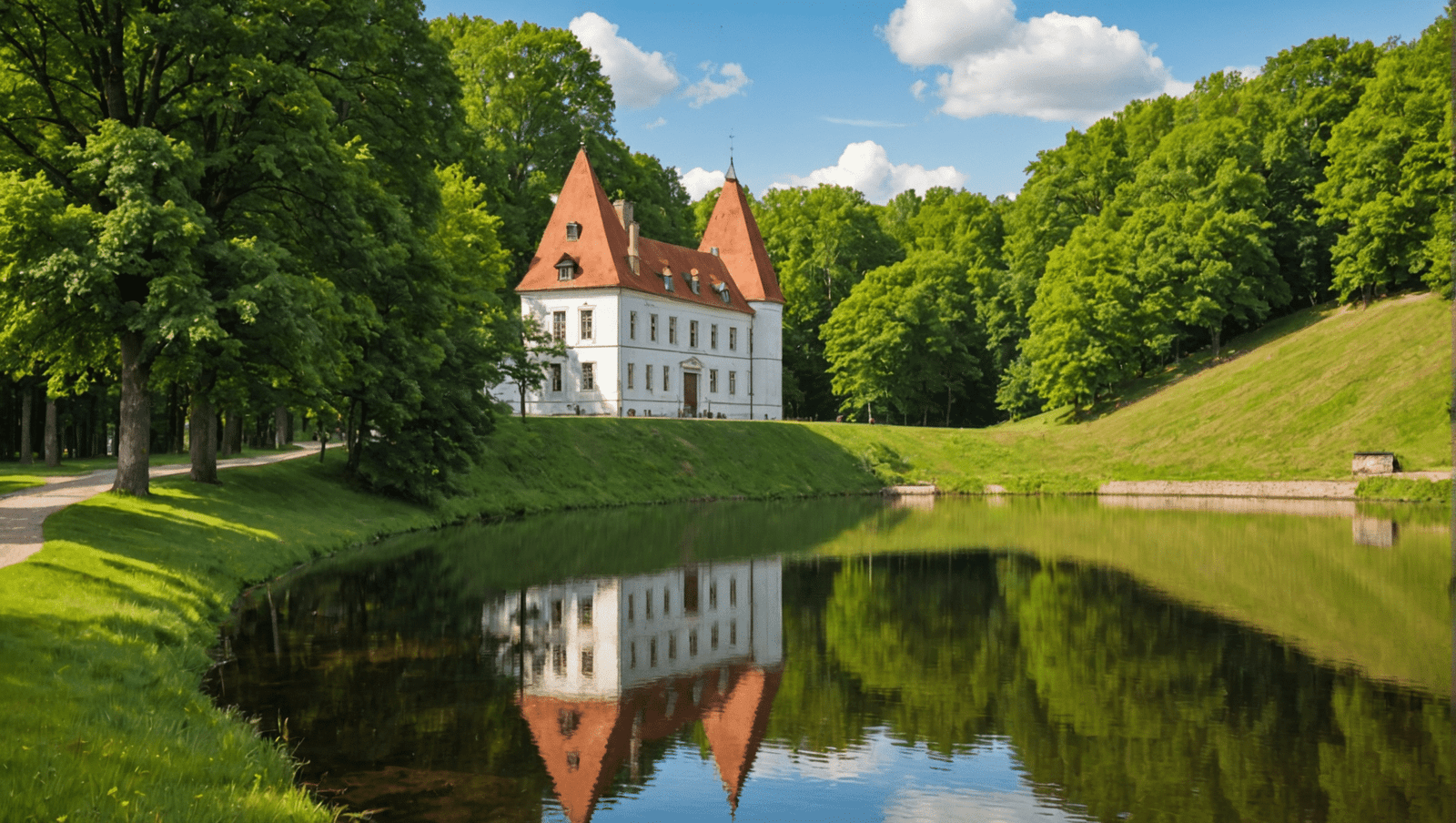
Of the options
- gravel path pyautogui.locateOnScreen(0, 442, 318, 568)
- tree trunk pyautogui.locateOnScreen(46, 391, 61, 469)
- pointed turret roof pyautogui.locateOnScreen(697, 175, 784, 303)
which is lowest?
gravel path pyautogui.locateOnScreen(0, 442, 318, 568)

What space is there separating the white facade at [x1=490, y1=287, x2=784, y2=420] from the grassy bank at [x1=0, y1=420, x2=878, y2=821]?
20011 mm

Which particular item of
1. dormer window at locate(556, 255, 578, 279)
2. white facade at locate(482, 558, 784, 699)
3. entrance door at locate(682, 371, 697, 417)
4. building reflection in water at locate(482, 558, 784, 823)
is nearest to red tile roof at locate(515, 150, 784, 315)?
dormer window at locate(556, 255, 578, 279)

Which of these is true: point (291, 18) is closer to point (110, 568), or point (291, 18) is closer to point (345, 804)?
point (110, 568)

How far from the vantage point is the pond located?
8.70m

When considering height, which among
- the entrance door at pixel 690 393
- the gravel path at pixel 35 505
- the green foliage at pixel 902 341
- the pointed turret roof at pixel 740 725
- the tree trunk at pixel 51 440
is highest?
the green foliage at pixel 902 341

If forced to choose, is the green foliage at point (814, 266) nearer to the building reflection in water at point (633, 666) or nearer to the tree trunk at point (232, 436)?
the tree trunk at point (232, 436)

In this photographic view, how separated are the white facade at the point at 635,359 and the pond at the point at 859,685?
31.0m

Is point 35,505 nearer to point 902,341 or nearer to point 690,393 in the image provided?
point 690,393

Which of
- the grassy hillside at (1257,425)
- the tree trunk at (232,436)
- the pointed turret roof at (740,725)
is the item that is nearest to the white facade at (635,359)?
the grassy hillside at (1257,425)

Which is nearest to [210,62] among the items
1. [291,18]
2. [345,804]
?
[291,18]

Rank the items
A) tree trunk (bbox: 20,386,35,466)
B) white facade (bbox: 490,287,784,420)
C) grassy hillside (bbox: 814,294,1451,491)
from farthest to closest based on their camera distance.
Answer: white facade (bbox: 490,287,784,420), grassy hillside (bbox: 814,294,1451,491), tree trunk (bbox: 20,386,35,466)

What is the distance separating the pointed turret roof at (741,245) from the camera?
217ft

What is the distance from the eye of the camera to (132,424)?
20906 mm

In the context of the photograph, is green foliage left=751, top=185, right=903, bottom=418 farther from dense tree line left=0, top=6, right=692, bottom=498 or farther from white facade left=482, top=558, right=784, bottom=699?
white facade left=482, top=558, right=784, bottom=699
